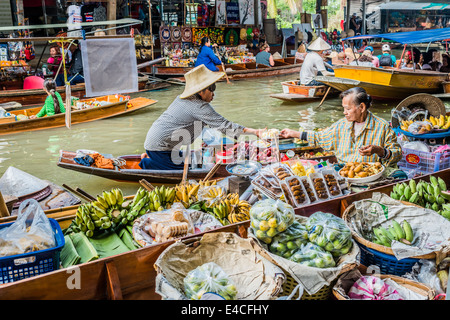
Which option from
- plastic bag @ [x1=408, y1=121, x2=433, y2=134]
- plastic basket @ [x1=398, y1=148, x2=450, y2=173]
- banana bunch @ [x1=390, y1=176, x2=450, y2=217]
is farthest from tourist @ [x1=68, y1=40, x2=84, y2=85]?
banana bunch @ [x1=390, y1=176, x2=450, y2=217]

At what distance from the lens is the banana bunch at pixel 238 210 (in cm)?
297

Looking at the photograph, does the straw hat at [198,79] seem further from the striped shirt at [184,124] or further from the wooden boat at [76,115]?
the wooden boat at [76,115]

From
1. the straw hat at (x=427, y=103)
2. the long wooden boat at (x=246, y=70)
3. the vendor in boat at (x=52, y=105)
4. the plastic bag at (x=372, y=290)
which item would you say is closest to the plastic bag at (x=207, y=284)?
the plastic bag at (x=372, y=290)

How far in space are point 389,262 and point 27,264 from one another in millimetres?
1951

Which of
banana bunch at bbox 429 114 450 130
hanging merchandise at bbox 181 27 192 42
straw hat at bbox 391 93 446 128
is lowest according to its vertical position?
banana bunch at bbox 429 114 450 130

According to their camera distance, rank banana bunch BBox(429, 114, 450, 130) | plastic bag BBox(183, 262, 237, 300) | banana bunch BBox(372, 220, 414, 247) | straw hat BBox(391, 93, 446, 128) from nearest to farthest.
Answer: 1. plastic bag BBox(183, 262, 237, 300)
2. banana bunch BBox(372, 220, 414, 247)
3. banana bunch BBox(429, 114, 450, 130)
4. straw hat BBox(391, 93, 446, 128)

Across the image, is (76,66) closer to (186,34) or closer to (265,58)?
(186,34)

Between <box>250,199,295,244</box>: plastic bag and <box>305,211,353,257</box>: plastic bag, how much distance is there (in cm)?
14

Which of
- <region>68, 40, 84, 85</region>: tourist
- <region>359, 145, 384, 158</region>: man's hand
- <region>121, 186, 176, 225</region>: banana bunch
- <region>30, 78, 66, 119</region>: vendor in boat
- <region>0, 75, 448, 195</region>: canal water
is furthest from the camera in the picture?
<region>68, 40, 84, 85</region>: tourist

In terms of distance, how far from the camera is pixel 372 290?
2020mm

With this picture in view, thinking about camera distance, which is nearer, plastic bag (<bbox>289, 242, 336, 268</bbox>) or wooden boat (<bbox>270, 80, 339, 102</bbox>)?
plastic bag (<bbox>289, 242, 336, 268</bbox>)

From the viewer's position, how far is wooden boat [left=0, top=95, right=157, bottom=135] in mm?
8250

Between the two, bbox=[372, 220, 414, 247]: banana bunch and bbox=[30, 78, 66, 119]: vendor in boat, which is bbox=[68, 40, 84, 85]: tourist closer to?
bbox=[30, 78, 66, 119]: vendor in boat
